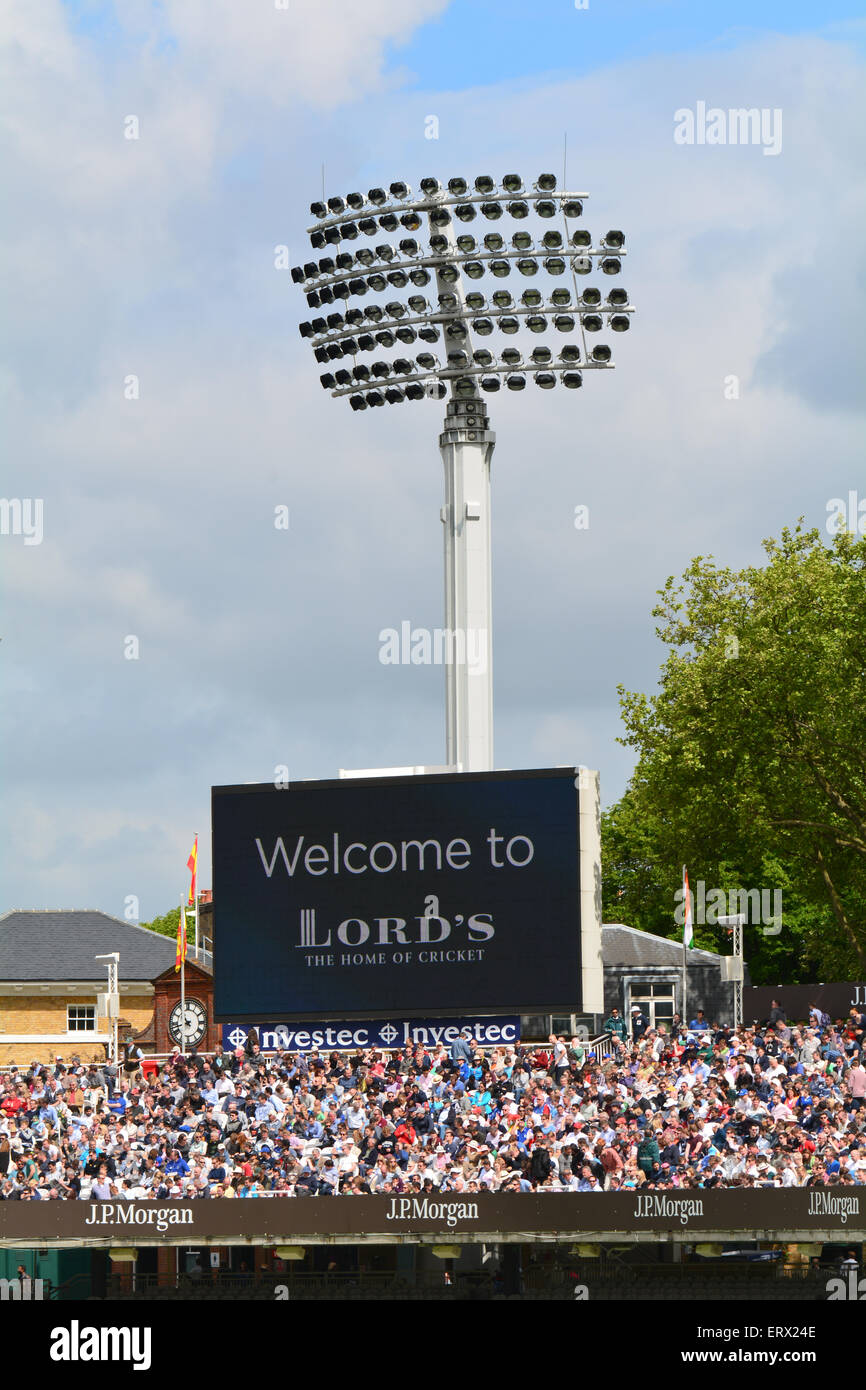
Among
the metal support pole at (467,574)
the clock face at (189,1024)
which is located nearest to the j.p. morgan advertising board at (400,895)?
the metal support pole at (467,574)

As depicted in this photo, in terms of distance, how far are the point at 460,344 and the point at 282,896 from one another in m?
12.6

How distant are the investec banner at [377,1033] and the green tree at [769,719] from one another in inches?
892

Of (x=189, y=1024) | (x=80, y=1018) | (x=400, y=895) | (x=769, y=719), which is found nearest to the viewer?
(x=400, y=895)

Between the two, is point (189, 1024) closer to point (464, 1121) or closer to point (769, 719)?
point (769, 719)

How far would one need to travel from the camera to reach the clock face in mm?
67438

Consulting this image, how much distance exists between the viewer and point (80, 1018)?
75250mm

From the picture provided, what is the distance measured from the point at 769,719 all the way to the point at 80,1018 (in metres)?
30.3

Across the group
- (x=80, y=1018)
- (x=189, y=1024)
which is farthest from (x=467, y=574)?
(x=80, y=1018)

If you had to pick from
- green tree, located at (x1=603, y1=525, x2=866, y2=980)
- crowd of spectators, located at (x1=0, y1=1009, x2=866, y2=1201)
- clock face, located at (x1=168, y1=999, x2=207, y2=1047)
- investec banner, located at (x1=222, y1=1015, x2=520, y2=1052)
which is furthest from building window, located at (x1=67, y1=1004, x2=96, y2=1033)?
investec banner, located at (x1=222, y1=1015, x2=520, y2=1052)

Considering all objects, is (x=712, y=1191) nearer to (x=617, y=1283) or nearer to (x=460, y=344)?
(x=617, y=1283)

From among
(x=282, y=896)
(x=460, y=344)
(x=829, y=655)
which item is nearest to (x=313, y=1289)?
(x=282, y=896)

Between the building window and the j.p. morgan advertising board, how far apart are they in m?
39.4

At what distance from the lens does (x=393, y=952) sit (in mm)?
36312

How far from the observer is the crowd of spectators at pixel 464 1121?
33156 mm
